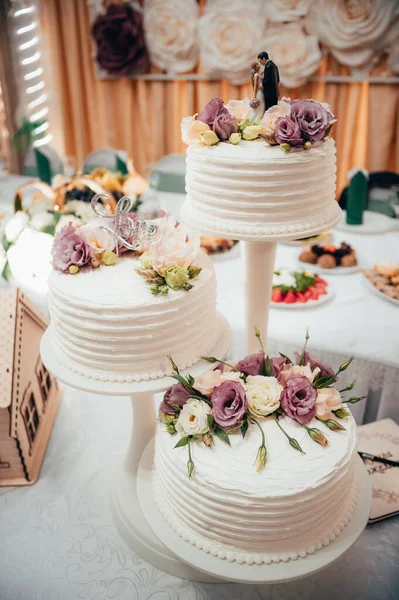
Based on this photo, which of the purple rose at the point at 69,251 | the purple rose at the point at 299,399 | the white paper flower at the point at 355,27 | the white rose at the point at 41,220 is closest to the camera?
the purple rose at the point at 299,399

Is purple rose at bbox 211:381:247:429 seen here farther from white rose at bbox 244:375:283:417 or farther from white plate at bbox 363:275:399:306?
white plate at bbox 363:275:399:306

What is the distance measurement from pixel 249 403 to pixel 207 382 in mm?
100

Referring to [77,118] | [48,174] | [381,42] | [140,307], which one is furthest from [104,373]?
[77,118]

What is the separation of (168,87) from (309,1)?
1.51 metres

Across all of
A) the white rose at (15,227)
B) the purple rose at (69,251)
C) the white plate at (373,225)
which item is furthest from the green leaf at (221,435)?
the white plate at (373,225)

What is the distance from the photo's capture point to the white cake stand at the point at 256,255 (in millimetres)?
1250

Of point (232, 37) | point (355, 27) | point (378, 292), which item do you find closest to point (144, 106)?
point (232, 37)

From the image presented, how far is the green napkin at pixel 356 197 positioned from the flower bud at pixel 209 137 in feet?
4.65

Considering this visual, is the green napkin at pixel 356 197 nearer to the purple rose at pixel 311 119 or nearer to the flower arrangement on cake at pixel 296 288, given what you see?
the flower arrangement on cake at pixel 296 288

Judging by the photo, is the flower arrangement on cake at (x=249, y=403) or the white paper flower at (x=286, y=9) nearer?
the flower arrangement on cake at (x=249, y=403)

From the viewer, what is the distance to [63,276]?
1232 millimetres

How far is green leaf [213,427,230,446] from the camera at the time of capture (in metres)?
0.98

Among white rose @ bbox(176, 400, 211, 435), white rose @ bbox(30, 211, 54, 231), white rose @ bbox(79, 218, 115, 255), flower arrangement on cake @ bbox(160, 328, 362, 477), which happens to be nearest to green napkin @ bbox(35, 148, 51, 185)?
white rose @ bbox(30, 211, 54, 231)

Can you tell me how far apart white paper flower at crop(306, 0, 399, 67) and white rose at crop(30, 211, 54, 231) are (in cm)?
279
